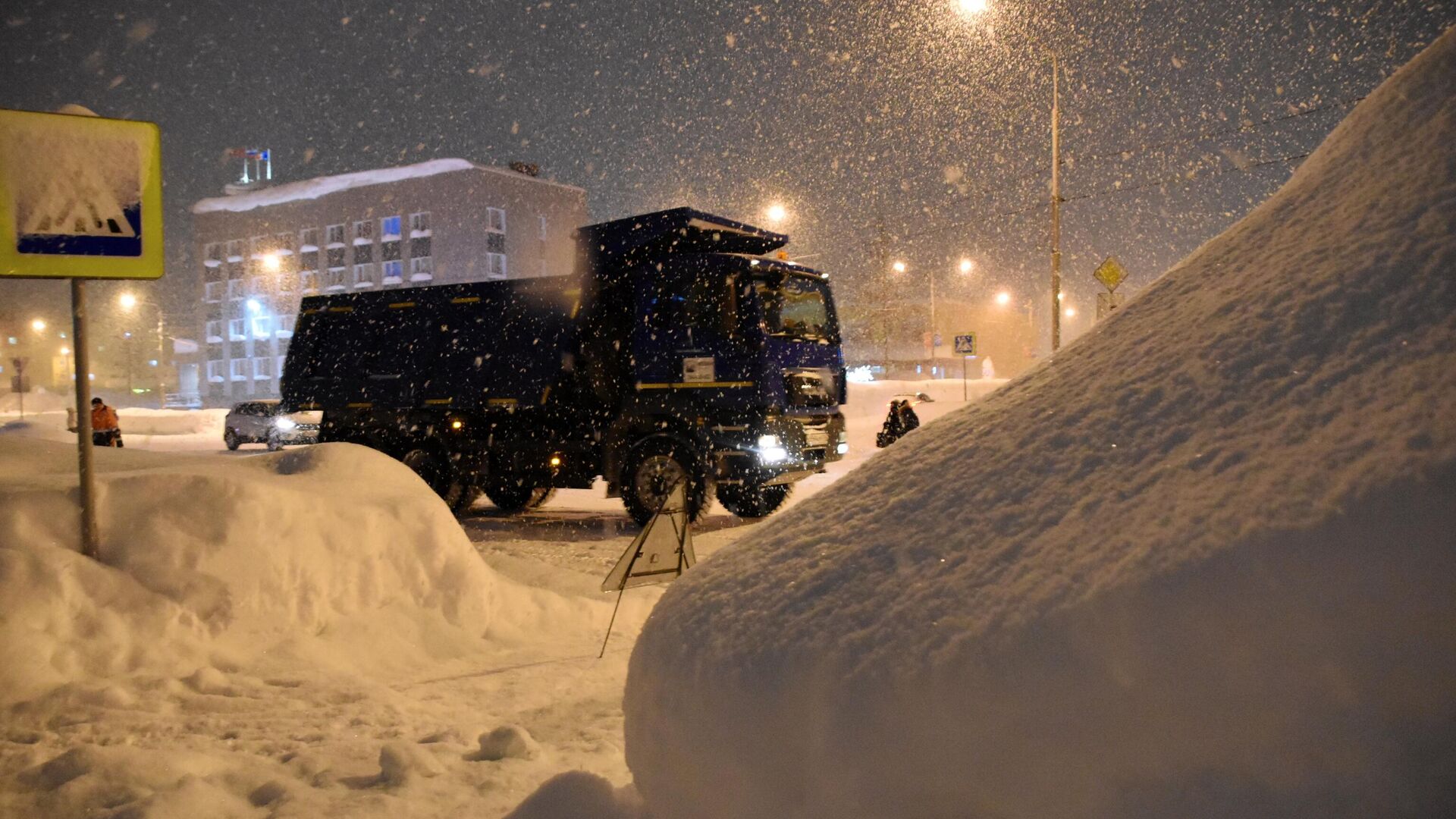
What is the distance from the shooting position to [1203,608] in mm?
1632

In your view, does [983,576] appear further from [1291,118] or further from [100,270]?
[1291,118]

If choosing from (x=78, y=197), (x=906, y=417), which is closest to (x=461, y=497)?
(x=78, y=197)

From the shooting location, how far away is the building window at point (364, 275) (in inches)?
2474

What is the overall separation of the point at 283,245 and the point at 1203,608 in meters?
73.7

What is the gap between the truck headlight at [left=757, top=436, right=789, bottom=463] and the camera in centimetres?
1082

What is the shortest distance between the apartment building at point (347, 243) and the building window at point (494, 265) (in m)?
0.07

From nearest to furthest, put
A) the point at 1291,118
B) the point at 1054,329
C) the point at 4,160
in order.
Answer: the point at 4,160 → the point at 1291,118 → the point at 1054,329

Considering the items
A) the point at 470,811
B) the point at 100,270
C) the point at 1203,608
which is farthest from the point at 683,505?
the point at 1203,608

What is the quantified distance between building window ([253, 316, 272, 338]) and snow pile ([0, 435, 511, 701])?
66866 mm

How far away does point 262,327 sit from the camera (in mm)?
67250

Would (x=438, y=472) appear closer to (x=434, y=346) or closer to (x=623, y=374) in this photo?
(x=434, y=346)

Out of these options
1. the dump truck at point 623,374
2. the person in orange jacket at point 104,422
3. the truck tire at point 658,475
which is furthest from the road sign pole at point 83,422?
the person in orange jacket at point 104,422

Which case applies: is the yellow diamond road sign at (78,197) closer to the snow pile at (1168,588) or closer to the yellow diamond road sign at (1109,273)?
the snow pile at (1168,588)

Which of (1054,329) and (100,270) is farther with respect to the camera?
(1054,329)
